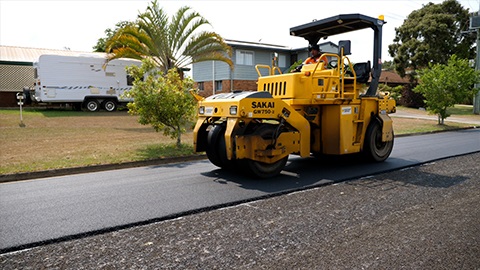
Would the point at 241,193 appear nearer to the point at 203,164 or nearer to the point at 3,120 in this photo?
the point at 203,164

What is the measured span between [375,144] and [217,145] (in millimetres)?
3619

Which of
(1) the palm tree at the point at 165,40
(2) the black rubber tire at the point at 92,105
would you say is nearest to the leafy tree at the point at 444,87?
(1) the palm tree at the point at 165,40

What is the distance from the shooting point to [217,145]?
743 centimetres

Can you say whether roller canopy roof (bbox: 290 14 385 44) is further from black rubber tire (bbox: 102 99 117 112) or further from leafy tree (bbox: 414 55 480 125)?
black rubber tire (bbox: 102 99 117 112)

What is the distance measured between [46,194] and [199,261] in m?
3.58

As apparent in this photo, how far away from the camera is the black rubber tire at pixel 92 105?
71.2 feet

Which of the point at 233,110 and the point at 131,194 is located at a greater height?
the point at 233,110

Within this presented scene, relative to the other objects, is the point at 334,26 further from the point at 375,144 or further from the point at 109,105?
the point at 109,105

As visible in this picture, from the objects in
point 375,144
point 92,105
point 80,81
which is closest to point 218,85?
point 92,105

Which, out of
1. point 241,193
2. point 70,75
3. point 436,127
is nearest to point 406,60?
point 436,127

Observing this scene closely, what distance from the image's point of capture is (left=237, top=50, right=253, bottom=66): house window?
93.1 ft

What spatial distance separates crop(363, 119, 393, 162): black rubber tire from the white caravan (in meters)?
14.7

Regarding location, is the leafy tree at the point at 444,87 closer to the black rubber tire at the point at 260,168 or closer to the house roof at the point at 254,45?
the house roof at the point at 254,45

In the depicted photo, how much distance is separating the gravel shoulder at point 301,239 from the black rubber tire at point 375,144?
8.72 feet
